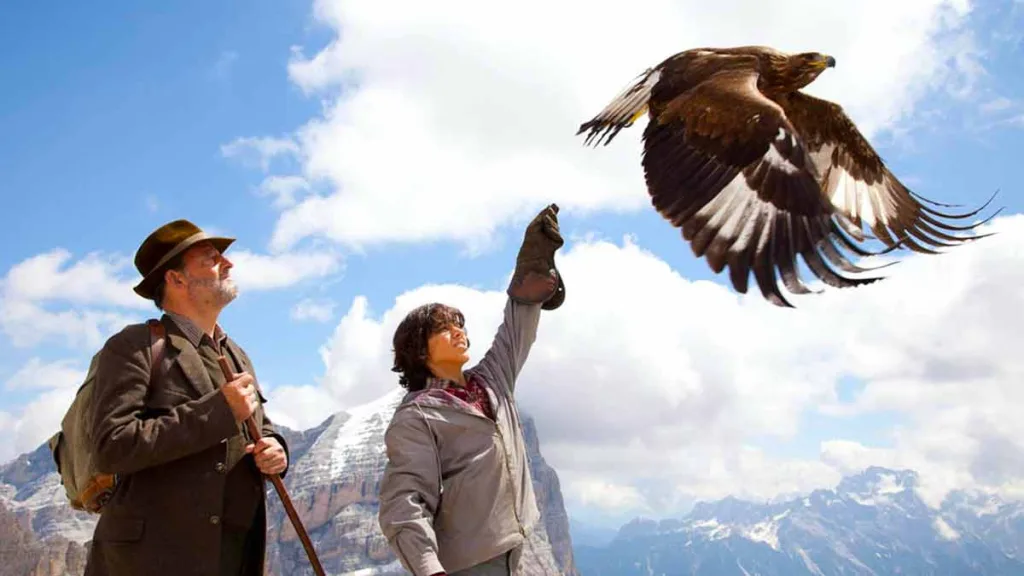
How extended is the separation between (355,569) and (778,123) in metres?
188

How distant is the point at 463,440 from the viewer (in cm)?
382

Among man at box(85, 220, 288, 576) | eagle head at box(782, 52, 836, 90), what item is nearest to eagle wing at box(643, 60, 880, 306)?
eagle head at box(782, 52, 836, 90)

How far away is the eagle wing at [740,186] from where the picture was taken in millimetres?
4805

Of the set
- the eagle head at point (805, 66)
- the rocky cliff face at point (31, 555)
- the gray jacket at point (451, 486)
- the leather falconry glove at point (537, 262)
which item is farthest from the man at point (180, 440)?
the rocky cliff face at point (31, 555)

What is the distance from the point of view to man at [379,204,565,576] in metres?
3.62

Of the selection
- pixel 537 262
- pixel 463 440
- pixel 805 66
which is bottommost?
pixel 463 440

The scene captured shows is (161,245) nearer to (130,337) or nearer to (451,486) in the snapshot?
(130,337)

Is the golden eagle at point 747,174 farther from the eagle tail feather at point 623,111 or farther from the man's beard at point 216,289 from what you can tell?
the man's beard at point 216,289

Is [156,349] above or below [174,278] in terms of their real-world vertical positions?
below

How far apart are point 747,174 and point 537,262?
1.91m

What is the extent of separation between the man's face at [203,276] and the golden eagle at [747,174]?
96.3 inches

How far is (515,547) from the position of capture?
378cm

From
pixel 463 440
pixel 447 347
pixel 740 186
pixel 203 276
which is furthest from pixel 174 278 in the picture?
pixel 740 186

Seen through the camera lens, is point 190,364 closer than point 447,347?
Yes
